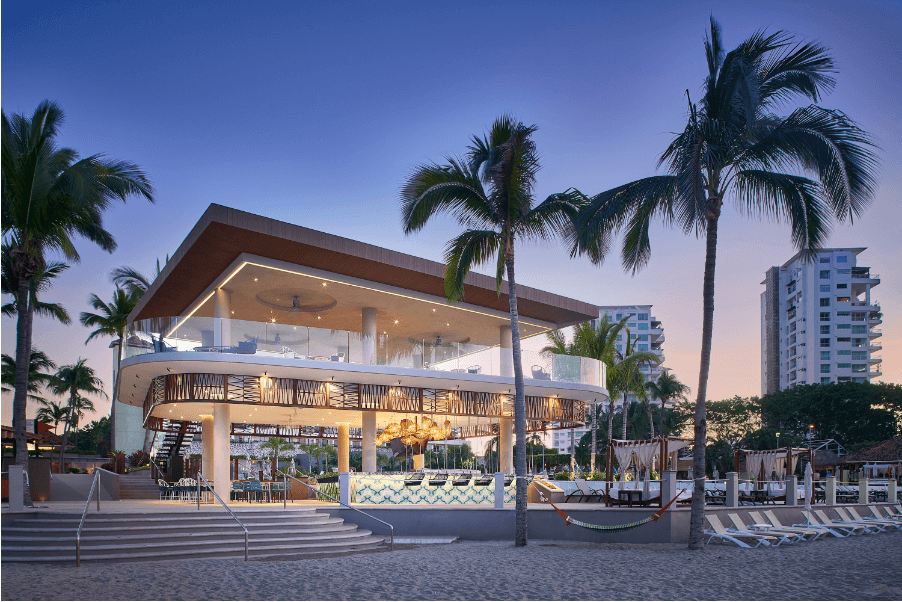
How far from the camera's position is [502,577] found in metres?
11.1

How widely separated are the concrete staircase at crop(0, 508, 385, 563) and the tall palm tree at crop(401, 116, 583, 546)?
435 cm

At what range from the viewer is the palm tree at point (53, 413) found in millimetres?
61869

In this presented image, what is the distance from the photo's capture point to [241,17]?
555 inches

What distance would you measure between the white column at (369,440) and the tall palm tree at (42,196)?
9.33 m

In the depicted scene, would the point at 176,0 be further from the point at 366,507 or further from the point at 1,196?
the point at 366,507

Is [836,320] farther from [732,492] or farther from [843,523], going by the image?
[732,492]

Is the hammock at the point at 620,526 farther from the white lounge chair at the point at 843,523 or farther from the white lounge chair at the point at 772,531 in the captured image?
the white lounge chair at the point at 843,523

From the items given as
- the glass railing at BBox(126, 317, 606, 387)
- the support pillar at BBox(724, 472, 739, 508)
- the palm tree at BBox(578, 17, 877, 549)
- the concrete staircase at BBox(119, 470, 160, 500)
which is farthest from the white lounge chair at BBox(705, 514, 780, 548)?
the concrete staircase at BBox(119, 470, 160, 500)

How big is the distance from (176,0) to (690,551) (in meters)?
13.8

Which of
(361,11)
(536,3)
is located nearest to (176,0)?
(361,11)

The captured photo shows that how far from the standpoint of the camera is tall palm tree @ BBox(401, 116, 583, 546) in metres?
16.2

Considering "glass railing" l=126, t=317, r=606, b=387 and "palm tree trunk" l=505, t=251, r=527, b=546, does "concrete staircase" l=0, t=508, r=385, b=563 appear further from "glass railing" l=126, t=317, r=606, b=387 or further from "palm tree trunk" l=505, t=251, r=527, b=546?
"glass railing" l=126, t=317, r=606, b=387

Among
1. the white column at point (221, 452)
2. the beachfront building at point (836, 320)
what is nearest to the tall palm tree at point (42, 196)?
the white column at point (221, 452)

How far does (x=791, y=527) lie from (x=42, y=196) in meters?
17.6
